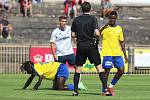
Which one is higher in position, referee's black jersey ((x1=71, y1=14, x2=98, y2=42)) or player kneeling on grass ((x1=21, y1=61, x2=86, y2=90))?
referee's black jersey ((x1=71, y1=14, x2=98, y2=42))

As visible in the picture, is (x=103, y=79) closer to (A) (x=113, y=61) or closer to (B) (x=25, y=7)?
(A) (x=113, y=61)

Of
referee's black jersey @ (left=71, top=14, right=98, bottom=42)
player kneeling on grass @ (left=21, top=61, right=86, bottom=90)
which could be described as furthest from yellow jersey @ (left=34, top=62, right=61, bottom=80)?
referee's black jersey @ (left=71, top=14, right=98, bottom=42)

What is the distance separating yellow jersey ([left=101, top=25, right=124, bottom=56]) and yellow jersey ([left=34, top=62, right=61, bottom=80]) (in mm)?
2018

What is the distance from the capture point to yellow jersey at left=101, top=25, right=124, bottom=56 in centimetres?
1739

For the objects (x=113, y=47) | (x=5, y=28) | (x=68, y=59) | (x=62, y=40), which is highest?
(x=113, y=47)

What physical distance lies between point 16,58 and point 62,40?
11169 millimetres

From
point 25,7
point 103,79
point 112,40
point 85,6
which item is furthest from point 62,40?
point 25,7

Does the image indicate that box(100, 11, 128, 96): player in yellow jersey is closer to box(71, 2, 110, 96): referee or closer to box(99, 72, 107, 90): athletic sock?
box(99, 72, 107, 90): athletic sock

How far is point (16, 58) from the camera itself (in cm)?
3067

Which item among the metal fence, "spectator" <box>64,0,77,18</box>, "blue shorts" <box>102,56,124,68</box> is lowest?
the metal fence

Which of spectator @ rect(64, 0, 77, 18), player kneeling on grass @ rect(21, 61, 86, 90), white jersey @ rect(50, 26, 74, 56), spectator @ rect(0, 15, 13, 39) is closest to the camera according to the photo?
player kneeling on grass @ rect(21, 61, 86, 90)

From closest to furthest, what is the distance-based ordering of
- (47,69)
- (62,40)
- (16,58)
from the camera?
1. (47,69)
2. (62,40)
3. (16,58)

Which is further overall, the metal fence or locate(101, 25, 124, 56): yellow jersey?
the metal fence

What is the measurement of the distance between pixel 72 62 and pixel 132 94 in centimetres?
272
